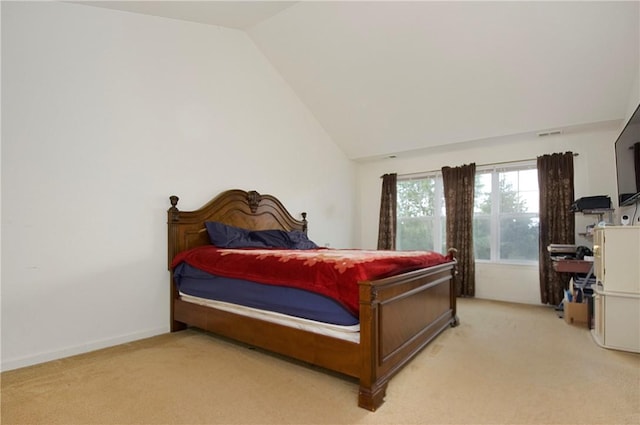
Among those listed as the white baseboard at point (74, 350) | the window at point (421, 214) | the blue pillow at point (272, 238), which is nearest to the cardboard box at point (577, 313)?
the window at point (421, 214)

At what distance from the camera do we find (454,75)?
3.93 m

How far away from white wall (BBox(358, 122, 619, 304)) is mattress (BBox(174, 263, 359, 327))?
3.77m

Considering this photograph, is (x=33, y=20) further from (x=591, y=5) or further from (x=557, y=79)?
(x=557, y=79)

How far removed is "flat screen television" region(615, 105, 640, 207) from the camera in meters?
3.02

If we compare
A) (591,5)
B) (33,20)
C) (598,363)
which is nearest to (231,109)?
(33,20)

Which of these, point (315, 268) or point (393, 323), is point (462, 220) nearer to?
point (393, 323)

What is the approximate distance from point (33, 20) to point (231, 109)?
1.88 metres

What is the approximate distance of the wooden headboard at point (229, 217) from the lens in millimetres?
3340

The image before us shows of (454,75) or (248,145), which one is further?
(248,145)

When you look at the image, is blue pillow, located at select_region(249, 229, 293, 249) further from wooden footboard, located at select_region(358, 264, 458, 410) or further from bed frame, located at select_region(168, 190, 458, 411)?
wooden footboard, located at select_region(358, 264, 458, 410)

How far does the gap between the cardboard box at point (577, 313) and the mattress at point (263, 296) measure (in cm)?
298

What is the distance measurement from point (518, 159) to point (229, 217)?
4.10m

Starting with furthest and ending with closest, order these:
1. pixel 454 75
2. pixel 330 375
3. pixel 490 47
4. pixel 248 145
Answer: pixel 248 145 < pixel 454 75 < pixel 490 47 < pixel 330 375

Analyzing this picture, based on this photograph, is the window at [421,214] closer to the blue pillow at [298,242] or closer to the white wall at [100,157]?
the blue pillow at [298,242]
